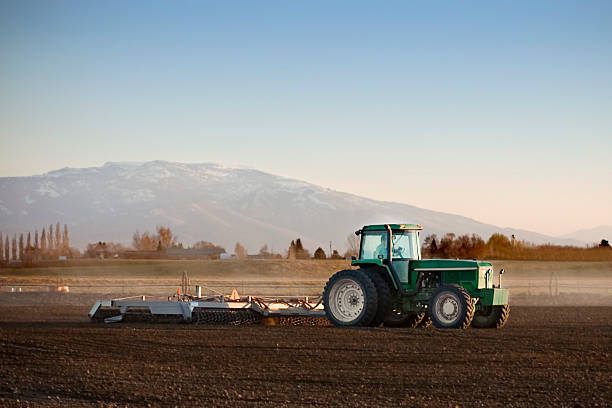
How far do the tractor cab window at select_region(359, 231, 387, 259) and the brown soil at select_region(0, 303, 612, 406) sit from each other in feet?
5.62

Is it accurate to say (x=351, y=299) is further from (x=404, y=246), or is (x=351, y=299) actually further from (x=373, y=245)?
(x=404, y=246)

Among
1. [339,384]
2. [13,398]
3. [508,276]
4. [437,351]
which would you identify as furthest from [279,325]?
[508,276]

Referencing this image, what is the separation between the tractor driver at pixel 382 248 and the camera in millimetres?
18938

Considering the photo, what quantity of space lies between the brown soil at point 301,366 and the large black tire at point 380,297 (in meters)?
0.51

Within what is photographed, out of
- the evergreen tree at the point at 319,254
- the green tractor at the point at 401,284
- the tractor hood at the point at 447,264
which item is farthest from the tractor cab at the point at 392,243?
the evergreen tree at the point at 319,254

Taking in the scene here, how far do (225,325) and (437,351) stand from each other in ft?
20.9

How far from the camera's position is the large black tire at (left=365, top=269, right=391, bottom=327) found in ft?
60.7

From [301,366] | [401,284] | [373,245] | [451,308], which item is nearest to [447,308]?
[451,308]

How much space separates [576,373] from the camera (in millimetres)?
12508

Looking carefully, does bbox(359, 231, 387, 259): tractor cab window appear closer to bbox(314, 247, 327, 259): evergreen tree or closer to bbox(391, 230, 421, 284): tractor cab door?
bbox(391, 230, 421, 284): tractor cab door

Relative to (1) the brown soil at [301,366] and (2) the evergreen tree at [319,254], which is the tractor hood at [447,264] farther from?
(2) the evergreen tree at [319,254]

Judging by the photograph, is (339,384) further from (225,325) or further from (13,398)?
(225,325)

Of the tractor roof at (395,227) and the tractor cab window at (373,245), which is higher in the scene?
the tractor roof at (395,227)

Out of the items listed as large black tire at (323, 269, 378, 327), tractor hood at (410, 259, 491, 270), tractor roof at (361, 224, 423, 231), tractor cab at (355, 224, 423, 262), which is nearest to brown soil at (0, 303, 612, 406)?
large black tire at (323, 269, 378, 327)
